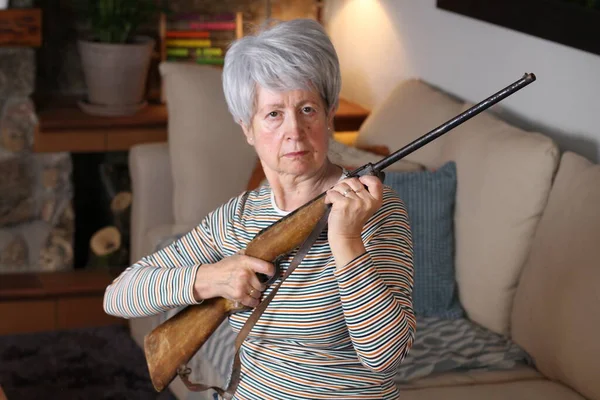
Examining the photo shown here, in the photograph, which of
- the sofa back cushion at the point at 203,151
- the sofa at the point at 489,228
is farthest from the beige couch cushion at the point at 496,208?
the sofa back cushion at the point at 203,151

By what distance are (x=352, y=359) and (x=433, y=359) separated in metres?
0.86

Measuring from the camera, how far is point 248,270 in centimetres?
150

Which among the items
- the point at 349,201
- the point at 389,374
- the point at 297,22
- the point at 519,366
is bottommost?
the point at 519,366

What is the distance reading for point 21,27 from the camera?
3480mm

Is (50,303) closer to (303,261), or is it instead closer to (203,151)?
(203,151)

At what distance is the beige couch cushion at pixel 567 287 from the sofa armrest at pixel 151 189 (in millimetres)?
1334

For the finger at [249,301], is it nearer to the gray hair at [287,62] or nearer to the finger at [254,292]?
the finger at [254,292]

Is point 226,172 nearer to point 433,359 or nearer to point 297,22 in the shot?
point 433,359

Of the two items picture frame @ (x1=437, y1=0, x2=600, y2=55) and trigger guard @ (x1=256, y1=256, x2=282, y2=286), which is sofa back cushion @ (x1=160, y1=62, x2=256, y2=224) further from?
trigger guard @ (x1=256, y1=256, x2=282, y2=286)

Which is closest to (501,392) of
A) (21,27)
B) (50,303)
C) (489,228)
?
(489,228)

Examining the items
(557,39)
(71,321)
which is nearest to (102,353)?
(71,321)

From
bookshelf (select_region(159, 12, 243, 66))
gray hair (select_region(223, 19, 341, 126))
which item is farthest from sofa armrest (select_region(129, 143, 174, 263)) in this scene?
gray hair (select_region(223, 19, 341, 126))

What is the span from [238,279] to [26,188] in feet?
7.71

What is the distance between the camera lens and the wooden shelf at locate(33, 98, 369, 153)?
356 centimetres
